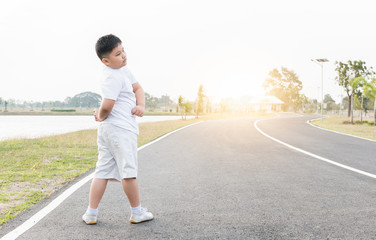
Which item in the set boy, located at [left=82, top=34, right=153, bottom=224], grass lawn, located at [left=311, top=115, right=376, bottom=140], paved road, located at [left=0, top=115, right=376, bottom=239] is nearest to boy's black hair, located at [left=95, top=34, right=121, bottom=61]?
boy, located at [left=82, top=34, right=153, bottom=224]

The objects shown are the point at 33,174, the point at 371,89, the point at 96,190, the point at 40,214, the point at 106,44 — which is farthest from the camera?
the point at 371,89

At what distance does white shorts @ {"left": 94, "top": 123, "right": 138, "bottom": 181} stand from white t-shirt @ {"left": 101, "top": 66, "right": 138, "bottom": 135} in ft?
0.24

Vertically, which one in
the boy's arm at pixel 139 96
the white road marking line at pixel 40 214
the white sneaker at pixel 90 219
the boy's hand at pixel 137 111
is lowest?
the white road marking line at pixel 40 214

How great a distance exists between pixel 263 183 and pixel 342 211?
1730mm

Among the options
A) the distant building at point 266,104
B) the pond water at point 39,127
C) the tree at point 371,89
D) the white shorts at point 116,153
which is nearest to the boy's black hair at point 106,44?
the white shorts at point 116,153

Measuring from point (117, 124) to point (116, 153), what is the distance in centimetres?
29

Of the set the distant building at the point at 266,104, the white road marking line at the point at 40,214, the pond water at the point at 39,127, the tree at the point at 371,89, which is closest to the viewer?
the white road marking line at the point at 40,214

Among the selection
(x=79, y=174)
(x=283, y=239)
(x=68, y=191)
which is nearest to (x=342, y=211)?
(x=283, y=239)

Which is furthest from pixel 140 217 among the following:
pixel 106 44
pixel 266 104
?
pixel 266 104

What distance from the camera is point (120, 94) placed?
11.7ft

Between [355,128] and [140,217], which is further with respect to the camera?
[355,128]

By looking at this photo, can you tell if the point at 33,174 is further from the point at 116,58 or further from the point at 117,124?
the point at 116,58

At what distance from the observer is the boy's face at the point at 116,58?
11.2 ft

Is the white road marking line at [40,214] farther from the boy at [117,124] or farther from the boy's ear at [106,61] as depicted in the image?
the boy's ear at [106,61]
